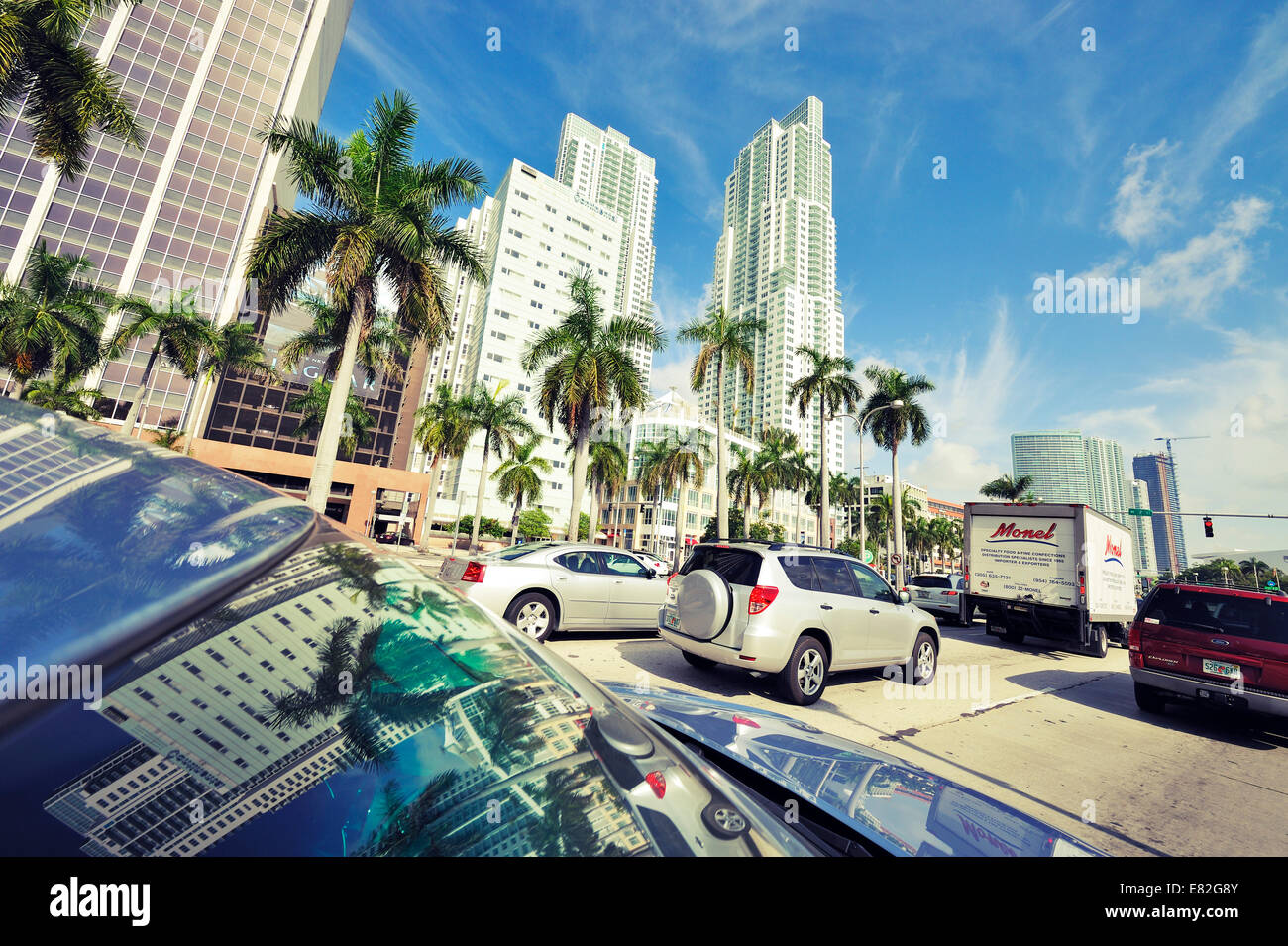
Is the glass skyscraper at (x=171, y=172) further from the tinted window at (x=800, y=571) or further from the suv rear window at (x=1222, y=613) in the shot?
the suv rear window at (x=1222, y=613)

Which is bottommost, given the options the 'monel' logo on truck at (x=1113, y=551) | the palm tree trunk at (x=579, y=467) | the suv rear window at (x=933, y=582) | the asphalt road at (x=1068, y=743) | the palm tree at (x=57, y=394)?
the asphalt road at (x=1068, y=743)

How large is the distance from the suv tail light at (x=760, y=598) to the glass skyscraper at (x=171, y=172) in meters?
53.2

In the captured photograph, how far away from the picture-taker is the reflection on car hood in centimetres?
176

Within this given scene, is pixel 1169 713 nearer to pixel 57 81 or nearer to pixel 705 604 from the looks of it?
pixel 705 604

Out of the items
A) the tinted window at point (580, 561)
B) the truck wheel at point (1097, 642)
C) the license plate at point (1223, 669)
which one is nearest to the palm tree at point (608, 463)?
the tinted window at point (580, 561)

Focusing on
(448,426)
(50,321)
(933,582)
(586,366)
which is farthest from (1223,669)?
(50,321)

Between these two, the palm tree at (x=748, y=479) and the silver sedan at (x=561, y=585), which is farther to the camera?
the palm tree at (x=748, y=479)

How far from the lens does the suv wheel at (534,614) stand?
7633 millimetres

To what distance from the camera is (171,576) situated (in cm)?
87

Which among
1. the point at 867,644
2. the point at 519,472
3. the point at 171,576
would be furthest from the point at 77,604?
the point at 519,472

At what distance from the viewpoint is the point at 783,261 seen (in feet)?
423

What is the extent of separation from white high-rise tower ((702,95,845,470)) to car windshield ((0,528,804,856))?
106001mm

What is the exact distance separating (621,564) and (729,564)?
2.93m

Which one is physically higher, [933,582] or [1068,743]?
[933,582]
